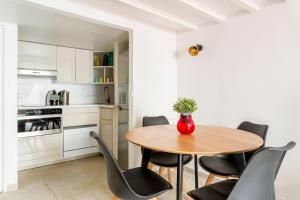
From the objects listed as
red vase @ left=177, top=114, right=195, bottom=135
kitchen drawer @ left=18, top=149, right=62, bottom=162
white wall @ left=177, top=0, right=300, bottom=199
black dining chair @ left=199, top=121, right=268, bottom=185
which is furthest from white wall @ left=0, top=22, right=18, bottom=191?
white wall @ left=177, top=0, right=300, bottom=199

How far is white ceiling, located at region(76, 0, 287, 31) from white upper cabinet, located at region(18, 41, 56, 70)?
1.80m

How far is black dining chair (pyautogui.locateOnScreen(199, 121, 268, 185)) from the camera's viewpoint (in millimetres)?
1670

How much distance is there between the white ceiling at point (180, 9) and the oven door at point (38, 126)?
2.04 m

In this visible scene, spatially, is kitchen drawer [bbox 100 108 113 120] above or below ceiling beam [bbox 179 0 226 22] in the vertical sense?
below

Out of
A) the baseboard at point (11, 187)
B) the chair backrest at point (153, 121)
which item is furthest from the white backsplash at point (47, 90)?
the chair backrest at point (153, 121)

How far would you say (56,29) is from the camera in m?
2.87

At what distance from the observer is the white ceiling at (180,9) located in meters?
2.15

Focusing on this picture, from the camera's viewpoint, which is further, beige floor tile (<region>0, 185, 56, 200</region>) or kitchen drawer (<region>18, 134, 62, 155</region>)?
kitchen drawer (<region>18, 134, 62, 155</region>)

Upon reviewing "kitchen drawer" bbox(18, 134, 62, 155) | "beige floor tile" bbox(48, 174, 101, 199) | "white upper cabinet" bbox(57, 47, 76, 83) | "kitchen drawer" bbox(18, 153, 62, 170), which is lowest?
"beige floor tile" bbox(48, 174, 101, 199)

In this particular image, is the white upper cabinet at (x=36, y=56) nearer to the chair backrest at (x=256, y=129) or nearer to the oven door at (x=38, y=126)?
the oven door at (x=38, y=126)

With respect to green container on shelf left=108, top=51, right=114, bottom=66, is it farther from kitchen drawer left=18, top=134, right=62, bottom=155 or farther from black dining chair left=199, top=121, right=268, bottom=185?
black dining chair left=199, top=121, right=268, bottom=185

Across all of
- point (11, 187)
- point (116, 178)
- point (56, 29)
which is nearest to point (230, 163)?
point (116, 178)

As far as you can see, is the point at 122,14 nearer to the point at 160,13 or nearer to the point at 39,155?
the point at 160,13

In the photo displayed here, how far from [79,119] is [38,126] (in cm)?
65
